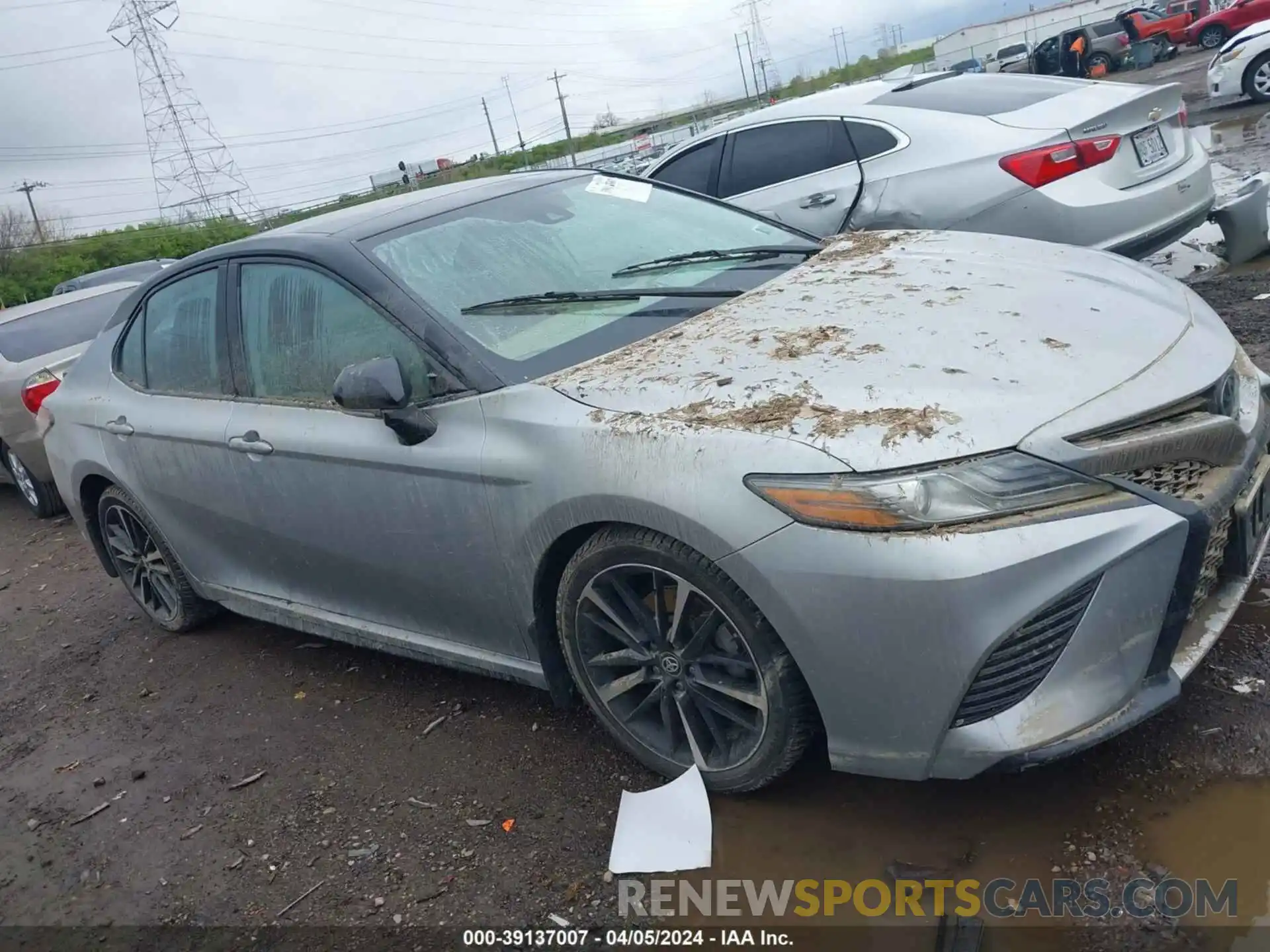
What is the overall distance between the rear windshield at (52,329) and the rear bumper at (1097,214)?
237 inches

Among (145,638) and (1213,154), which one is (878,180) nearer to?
(145,638)

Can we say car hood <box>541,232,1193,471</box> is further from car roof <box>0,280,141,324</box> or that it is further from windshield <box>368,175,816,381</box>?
car roof <box>0,280,141,324</box>

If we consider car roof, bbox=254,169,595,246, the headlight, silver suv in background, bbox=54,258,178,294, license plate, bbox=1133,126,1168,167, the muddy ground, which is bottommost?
the muddy ground

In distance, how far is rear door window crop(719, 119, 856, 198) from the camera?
6344 mm

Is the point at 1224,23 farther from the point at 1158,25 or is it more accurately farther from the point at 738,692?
the point at 738,692

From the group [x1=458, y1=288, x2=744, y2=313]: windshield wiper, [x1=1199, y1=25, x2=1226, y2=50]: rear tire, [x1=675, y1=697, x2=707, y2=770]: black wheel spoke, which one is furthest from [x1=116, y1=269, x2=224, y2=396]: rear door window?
[x1=1199, y1=25, x2=1226, y2=50]: rear tire

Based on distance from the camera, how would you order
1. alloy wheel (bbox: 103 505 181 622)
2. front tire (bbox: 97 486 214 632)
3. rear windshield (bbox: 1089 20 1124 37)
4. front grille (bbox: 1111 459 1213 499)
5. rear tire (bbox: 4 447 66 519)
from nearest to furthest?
1. front grille (bbox: 1111 459 1213 499)
2. front tire (bbox: 97 486 214 632)
3. alloy wheel (bbox: 103 505 181 622)
4. rear tire (bbox: 4 447 66 519)
5. rear windshield (bbox: 1089 20 1124 37)

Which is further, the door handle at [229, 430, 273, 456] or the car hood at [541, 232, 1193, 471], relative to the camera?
the door handle at [229, 430, 273, 456]

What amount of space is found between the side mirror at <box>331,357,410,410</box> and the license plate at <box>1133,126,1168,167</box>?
451cm

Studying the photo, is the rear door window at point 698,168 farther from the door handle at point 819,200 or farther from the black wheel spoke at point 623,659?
the black wheel spoke at point 623,659

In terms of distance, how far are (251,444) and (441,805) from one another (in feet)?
4.68

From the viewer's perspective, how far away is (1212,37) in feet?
102

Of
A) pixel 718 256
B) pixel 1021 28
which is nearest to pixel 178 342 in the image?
pixel 718 256

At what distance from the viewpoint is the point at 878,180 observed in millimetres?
6066
